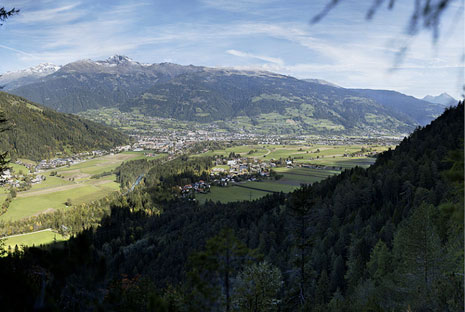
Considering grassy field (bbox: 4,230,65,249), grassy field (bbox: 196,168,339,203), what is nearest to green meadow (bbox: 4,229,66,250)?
grassy field (bbox: 4,230,65,249)

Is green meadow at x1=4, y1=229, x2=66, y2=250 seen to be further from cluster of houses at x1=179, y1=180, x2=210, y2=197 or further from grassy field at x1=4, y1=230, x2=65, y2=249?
cluster of houses at x1=179, y1=180, x2=210, y2=197

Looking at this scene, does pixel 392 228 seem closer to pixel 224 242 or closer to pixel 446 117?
pixel 224 242

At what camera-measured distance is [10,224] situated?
82312 millimetres

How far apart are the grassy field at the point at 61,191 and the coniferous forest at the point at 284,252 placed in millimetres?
22658

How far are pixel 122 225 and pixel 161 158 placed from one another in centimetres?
9796

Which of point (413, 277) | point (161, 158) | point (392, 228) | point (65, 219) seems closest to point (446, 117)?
point (392, 228)

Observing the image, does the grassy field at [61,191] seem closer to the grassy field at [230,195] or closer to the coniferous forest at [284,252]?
the coniferous forest at [284,252]

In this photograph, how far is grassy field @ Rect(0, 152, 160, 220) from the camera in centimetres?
9825

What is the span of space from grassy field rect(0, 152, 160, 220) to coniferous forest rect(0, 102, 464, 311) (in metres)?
22.7

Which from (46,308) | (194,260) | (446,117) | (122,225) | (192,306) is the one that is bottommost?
(122,225)

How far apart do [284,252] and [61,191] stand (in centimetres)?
10843

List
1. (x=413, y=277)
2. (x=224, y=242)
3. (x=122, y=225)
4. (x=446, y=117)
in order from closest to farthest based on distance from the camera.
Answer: (x=224, y=242), (x=413, y=277), (x=446, y=117), (x=122, y=225)

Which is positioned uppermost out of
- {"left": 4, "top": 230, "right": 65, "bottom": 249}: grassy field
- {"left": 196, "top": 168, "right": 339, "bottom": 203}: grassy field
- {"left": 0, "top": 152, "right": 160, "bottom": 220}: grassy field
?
{"left": 196, "top": 168, "right": 339, "bottom": 203}: grassy field

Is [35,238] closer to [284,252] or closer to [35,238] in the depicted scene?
[35,238]
